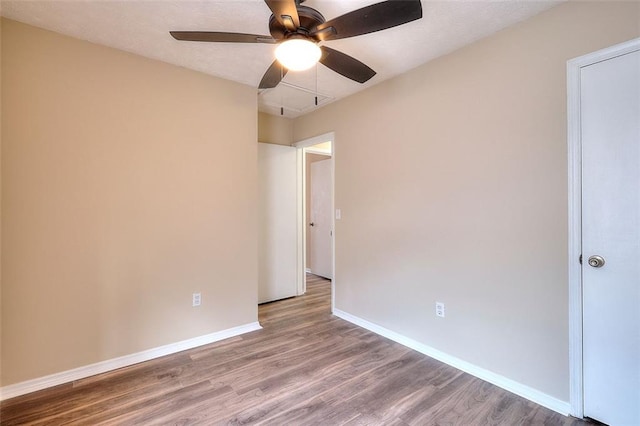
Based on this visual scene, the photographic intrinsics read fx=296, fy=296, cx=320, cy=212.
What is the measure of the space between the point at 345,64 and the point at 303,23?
0.43 m

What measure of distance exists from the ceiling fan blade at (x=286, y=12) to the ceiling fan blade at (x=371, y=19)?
13 cm

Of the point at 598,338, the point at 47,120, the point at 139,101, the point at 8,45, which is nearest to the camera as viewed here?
the point at 598,338

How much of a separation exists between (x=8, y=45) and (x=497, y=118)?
11.1ft

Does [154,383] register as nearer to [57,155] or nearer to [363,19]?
[57,155]

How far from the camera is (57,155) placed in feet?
7.01

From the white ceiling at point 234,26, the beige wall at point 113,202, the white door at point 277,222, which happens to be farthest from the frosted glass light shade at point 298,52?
the white door at point 277,222

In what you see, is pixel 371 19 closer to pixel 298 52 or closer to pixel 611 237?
pixel 298 52

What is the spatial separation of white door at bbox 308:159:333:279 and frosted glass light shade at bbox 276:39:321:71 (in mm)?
3318

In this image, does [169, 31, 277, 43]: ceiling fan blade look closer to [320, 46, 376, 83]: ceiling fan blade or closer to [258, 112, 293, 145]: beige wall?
[320, 46, 376, 83]: ceiling fan blade

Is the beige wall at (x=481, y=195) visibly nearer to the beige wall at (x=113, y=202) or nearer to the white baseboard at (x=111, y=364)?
the beige wall at (x=113, y=202)

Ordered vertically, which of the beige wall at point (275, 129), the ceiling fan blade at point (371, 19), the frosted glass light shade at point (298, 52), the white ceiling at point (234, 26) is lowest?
the frosted glass light shade at point (298, 52)

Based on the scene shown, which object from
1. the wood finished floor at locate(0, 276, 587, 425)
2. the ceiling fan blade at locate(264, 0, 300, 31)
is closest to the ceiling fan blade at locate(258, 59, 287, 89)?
the ceiling fan blade at locate(264, 0, 300, 31)

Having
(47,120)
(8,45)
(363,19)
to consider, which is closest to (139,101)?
(47,120)

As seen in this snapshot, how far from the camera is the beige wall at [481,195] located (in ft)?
6.05
